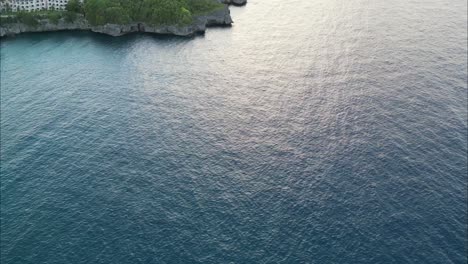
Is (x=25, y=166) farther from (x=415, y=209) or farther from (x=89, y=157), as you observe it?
(x=415, y=209)

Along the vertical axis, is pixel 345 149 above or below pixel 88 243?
above

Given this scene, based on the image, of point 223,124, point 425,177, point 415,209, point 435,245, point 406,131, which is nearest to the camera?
point 435,245

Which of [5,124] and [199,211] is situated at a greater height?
[5,124]

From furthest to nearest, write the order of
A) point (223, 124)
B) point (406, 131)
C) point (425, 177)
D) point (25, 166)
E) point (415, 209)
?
point (223, 124) < point (406, 131) < point (25, 166) < point (425, 177) < point (415, 209)

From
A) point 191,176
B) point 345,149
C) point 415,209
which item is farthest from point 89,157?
point 415,209

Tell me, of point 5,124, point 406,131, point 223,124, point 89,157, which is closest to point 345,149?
point 406,131

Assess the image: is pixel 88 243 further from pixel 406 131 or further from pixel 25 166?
pixel 406 131

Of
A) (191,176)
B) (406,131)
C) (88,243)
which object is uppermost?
(406,131)

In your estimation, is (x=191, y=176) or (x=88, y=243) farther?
(x=191, y=176)

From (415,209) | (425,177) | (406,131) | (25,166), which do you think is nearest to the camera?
(415,209)
